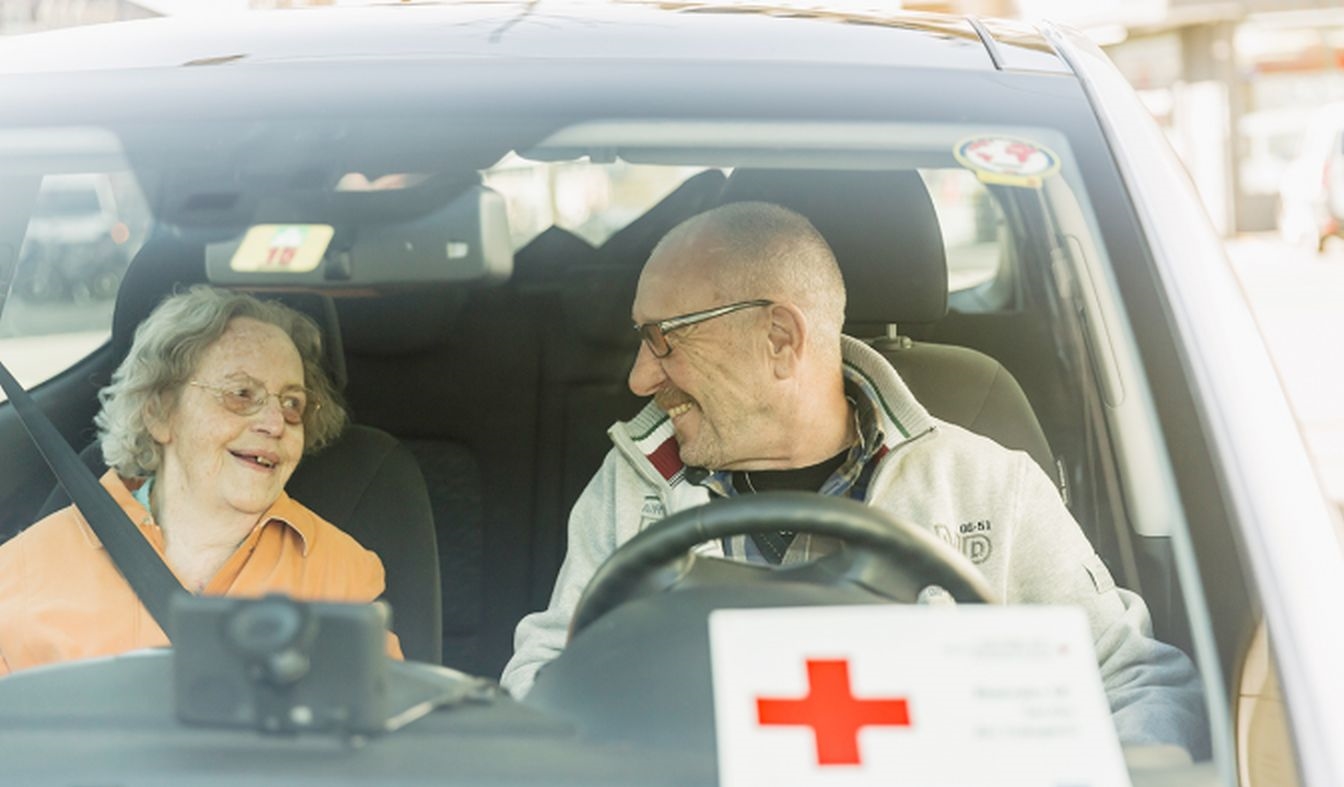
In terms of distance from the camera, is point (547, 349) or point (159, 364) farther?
point (547, 349)

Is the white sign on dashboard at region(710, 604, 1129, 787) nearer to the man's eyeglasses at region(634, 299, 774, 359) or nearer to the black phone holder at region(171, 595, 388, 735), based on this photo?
the black phone holder at region(171, 595, 388, 735)

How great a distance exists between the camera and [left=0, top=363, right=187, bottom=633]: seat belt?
201 centimetres

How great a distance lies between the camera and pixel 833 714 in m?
1.17

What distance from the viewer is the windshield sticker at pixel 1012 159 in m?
1.62

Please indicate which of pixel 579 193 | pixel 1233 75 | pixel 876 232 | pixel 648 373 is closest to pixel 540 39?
pixel 648 373

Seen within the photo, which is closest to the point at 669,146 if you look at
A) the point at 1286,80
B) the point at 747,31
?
the point at 747,31

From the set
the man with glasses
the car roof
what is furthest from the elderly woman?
the car roof

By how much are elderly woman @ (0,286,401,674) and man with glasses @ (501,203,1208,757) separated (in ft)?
1.23

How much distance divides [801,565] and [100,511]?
3.73 ft

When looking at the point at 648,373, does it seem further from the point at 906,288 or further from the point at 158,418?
the point at 158,418

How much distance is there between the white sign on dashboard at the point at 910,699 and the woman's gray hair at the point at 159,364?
124 centimetres

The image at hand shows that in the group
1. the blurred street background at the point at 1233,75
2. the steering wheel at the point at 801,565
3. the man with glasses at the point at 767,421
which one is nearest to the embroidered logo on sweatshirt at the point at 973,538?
the man with glasses at the point at 767,421

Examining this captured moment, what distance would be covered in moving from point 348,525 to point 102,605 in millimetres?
438

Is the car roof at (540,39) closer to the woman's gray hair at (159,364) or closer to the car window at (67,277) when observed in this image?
the car window at (67,277)
